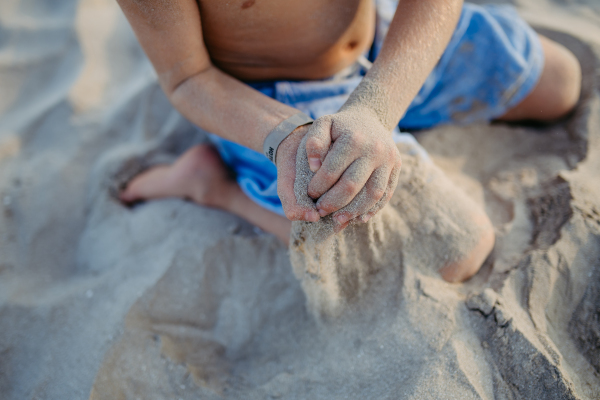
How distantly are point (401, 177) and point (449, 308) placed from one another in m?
0.43

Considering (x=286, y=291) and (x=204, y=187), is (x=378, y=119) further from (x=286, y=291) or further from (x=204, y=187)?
(x=204, y=187)

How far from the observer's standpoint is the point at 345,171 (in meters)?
0.89

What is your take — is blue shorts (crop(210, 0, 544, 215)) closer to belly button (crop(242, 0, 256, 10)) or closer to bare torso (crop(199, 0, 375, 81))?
bare torso (crop(199, 0, 375, 81))

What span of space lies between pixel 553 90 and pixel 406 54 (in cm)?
99

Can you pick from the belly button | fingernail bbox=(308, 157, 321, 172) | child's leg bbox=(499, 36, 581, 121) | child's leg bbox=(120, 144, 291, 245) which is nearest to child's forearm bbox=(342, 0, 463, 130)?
fingernail bbox=(308, 157, 321, 172)

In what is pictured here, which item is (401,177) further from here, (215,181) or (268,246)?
(215,181)

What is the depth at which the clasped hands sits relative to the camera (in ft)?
2.89

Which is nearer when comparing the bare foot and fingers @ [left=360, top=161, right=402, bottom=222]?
fingers @ [left=360, top=161, right=402, bottom=222]

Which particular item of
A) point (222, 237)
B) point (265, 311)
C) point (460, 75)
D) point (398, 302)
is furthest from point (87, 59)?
point (398, 302)

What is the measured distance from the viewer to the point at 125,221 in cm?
165

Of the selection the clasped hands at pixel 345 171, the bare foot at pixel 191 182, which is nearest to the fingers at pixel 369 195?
the clasped hands at pixel 345 171

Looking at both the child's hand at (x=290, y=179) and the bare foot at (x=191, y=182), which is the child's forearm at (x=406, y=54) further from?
the bare foot at (x=191, y=182)

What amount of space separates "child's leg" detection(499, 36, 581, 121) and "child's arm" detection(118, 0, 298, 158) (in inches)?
49.3

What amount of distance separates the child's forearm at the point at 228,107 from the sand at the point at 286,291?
422 mm
